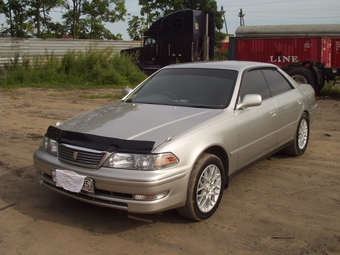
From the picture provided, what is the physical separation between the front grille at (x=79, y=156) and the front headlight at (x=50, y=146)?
126mm

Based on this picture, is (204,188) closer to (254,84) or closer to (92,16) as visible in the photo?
(254,84)

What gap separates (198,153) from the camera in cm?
388

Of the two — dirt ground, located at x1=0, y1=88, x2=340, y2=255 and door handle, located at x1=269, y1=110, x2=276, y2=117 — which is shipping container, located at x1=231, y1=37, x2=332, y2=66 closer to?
dirt ground, located at x1=0, y1=88, x2=340, y2=255

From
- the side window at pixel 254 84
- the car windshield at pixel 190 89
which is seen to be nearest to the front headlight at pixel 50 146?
the car windshield at pixel 190 89

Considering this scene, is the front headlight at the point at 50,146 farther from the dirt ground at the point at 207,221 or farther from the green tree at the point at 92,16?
the green tree at the point at 92,16

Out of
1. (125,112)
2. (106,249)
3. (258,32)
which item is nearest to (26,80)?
(258,32)

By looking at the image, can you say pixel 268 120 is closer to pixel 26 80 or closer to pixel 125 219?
pixel 125 219

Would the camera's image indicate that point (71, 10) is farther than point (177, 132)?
Yes

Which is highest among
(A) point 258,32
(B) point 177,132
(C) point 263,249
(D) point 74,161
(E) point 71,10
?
(E) point 71,10

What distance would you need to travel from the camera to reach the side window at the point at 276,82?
18.6 feet

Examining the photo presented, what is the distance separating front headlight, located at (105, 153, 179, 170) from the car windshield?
1222 millimetres

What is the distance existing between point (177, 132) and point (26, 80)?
1611 cm

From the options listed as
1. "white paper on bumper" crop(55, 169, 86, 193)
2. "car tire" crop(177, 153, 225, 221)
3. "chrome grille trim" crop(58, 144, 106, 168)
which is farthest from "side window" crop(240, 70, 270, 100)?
"white paper on bumper" crop(55, 169, 86, 193)

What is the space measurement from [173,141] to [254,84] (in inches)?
78.3
